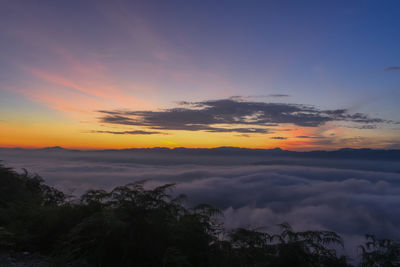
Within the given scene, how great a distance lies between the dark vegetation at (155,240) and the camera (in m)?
4.19

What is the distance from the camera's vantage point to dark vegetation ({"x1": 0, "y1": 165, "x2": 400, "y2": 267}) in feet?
13.8

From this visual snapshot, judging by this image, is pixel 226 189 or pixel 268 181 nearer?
pixel 226 189

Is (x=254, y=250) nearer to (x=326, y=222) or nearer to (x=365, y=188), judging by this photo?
(x=326, y=222)

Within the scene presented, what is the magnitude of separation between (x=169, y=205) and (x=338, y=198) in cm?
12437

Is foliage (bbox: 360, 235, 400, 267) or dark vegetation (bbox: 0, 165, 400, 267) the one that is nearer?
dark vegetation (bbox: 0, 165, 400, 267)

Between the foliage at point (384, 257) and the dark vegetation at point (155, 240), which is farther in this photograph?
the foliage at point (384, 257)

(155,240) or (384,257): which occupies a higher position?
(155,240)

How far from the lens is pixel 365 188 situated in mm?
137750

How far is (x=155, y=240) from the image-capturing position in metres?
4.34

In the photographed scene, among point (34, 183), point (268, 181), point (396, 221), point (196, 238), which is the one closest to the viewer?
point (196, 238)

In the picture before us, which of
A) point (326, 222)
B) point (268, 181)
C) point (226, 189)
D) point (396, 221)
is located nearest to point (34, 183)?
point (326, 222)

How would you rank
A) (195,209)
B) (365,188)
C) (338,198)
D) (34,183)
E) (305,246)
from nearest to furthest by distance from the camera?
(305,246)
(195,209)
(34,183)
(338,198)
(365,188)

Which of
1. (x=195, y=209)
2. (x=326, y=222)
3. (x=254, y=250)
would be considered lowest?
(x=326, y=222)

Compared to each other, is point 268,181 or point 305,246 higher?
point 305,246
